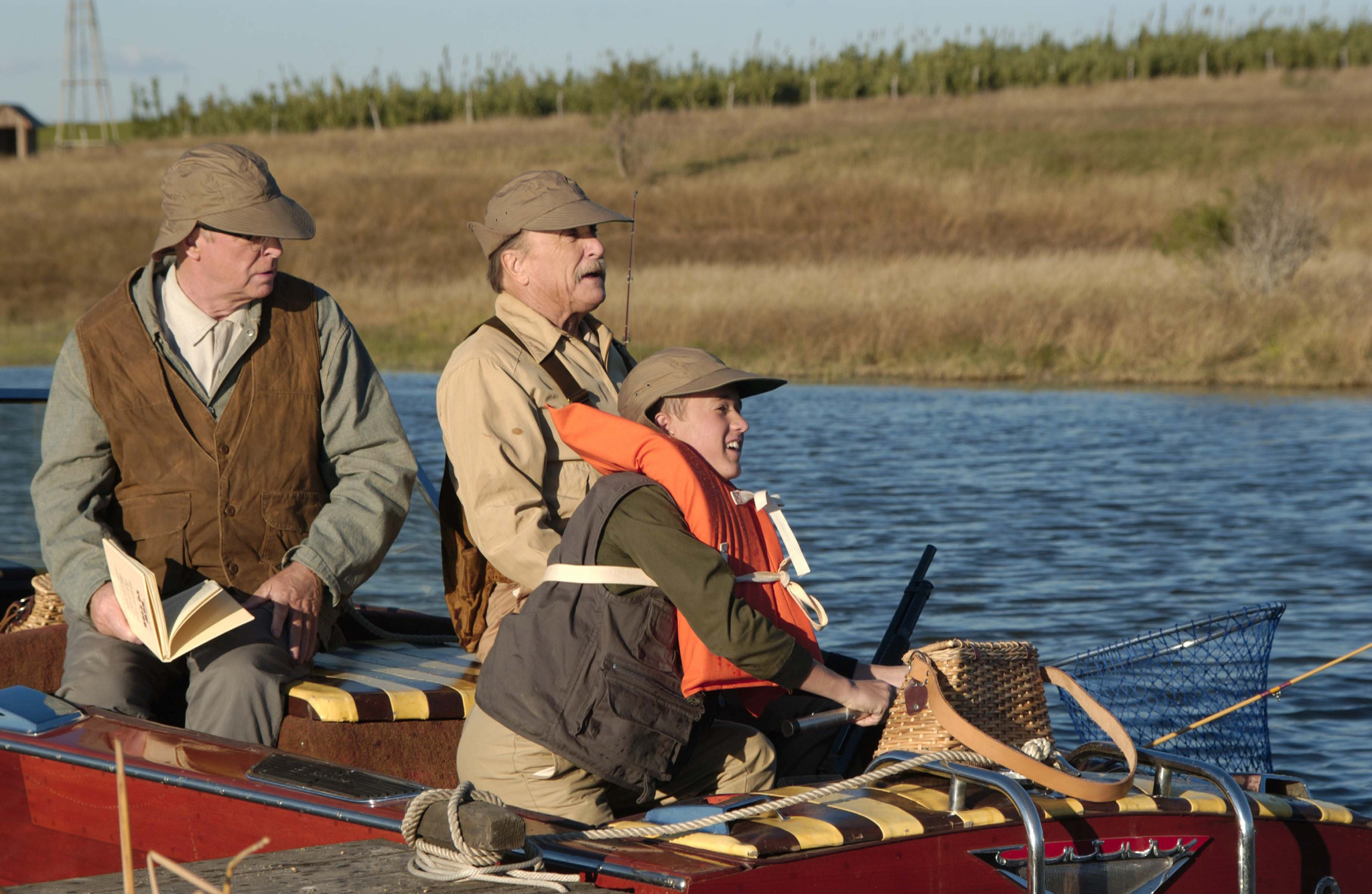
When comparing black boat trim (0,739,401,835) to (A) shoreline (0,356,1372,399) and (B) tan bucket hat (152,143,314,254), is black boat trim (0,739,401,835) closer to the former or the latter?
(B) tan bucket hat (152,143,314,254)

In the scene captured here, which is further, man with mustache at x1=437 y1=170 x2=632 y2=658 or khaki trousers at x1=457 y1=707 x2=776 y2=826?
man with mustache at x1=437 y1=170 x2=632 y2=658

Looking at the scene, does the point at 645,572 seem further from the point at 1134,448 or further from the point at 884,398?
the point at 884,398

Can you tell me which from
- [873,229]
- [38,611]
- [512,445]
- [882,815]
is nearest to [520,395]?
[512,445]

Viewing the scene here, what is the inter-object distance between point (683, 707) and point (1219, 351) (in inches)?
635

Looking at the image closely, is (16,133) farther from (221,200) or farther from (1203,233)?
(221,200)

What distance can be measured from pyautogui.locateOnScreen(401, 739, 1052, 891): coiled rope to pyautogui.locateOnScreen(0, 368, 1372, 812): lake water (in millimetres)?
2250

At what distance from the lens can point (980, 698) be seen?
3.27 metres

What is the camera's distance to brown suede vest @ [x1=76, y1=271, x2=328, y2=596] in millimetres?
3775

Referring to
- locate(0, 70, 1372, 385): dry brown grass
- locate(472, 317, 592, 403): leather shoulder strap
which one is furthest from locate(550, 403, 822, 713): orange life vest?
locate(0, 70, 1372, 385): dry brown grass

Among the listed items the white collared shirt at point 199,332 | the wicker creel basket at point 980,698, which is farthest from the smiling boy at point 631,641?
the white collared shirt at point 199,332

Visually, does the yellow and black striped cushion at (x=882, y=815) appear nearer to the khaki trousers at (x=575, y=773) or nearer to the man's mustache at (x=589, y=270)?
the khaki trousers at (x=575, y=773)

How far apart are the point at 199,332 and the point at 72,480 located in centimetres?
46

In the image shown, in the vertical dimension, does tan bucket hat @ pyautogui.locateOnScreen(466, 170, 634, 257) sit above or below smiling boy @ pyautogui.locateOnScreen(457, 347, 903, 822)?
above

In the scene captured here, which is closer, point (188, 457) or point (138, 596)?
point (138, 596)
